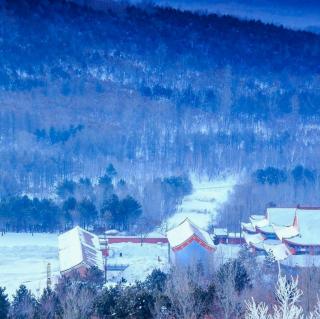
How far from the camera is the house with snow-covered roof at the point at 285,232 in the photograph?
25.9 ft

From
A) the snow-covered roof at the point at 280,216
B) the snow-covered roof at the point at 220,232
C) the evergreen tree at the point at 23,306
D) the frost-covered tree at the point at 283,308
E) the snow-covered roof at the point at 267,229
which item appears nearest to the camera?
the frost-covered tree at the point at 283,308

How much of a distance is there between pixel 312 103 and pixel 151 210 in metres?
12.7

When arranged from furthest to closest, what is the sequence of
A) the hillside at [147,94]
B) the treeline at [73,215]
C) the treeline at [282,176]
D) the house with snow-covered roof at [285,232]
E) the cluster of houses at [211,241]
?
the hillside at [147,94] < the treeline at [282,176] < the treeline at [73,215] < the house with snow-covered roof at [285,232] < the cluster of houses at [211,241]

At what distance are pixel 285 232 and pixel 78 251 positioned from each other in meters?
2.93

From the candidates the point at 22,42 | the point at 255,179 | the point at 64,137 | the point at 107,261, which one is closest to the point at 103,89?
the point at 64,137

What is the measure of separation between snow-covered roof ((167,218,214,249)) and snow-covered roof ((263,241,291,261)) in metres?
0.78

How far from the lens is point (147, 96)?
69.3ft

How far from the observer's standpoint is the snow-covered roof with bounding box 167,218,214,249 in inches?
299

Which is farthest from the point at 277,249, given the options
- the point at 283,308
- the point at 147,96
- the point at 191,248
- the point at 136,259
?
the point at 147,96

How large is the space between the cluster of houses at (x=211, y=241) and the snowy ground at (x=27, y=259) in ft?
1.03

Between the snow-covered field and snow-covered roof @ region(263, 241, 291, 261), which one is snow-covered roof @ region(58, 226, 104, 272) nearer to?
the snow-covered field

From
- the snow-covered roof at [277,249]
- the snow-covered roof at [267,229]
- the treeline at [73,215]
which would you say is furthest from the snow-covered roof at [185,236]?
the treeline at [73,215]

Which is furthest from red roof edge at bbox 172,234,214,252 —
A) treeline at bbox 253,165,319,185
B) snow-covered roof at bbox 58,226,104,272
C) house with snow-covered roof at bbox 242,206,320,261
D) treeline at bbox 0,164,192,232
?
treeline at bbox 253,165,319,185

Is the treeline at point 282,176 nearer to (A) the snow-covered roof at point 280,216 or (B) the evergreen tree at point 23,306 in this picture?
(A) the snow-covered roof at point 280,216
